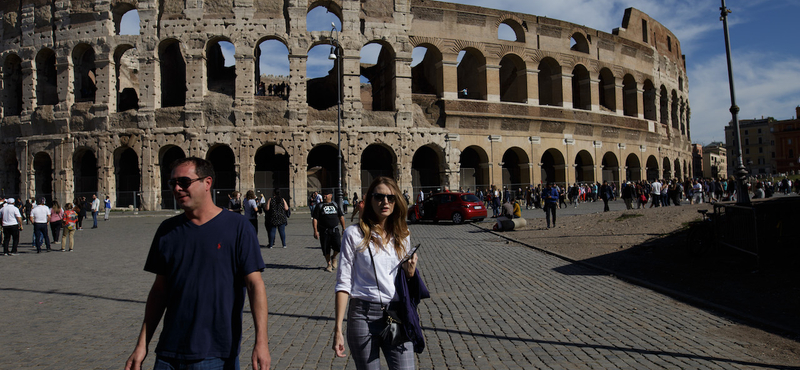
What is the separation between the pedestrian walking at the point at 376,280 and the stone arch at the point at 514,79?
2879cm

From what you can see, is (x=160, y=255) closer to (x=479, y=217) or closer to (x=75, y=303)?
(x=75, y=303)

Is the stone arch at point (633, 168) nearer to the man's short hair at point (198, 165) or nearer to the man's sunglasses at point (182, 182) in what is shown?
the man's short hair at point (198, 165)

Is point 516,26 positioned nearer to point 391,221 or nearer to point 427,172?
point 427,172

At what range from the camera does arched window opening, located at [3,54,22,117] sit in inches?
1161

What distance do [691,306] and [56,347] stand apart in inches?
296

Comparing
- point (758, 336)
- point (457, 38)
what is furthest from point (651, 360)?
point (457, 38)

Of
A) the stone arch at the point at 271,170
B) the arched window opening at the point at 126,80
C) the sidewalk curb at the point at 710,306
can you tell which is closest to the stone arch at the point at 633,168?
the stone arch at the point at 271,170

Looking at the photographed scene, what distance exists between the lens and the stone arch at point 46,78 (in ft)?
94.2

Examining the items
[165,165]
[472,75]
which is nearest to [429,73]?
[472,75]

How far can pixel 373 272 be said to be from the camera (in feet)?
9.36

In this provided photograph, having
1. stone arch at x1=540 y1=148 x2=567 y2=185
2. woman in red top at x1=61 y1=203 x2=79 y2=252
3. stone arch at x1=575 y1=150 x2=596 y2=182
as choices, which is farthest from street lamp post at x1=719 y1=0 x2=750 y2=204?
stone arch at x1=575 y1=150 x2=596 y2=182

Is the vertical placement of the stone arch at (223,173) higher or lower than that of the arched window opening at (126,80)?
lower

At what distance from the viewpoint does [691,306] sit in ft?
20.5

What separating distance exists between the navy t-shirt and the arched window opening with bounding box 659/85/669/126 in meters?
43.6
